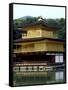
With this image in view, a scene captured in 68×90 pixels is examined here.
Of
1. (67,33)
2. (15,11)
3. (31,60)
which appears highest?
(15,11)

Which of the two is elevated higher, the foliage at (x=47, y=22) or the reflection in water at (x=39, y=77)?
the foliage at (x=47, y=22)

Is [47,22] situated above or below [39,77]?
above

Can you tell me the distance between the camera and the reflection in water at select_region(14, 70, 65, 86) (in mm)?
1997

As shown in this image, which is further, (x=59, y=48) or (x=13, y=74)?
(x=59, y=48)

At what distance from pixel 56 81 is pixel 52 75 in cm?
6

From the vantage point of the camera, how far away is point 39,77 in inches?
80.8

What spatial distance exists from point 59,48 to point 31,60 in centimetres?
23

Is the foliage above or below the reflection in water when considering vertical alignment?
above

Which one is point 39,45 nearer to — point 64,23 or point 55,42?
point 55,42

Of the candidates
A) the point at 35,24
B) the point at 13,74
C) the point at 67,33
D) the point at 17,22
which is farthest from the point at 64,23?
the point at 13,74

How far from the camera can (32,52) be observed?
2.03 m

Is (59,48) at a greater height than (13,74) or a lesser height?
greater

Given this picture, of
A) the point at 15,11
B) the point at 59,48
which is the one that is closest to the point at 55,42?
the point at 59,48

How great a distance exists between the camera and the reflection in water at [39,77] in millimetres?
1997
